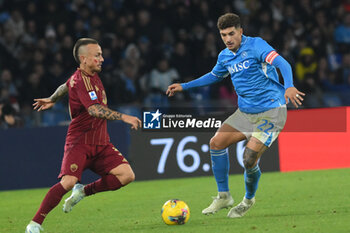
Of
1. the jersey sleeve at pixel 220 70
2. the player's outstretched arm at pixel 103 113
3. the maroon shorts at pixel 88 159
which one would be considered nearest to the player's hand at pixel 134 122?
the player's outstretched arm at pixel 103 113

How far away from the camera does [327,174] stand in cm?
1210

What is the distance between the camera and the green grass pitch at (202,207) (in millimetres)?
7398

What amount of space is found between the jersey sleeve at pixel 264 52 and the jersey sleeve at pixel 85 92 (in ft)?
6.00

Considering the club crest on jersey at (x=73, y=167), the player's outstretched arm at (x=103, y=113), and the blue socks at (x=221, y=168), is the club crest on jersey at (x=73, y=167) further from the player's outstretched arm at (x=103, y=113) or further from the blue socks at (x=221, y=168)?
the blue socks at (x=221, y=168)

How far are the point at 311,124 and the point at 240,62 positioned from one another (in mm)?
5330

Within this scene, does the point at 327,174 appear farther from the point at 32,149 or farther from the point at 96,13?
the point at 96,13

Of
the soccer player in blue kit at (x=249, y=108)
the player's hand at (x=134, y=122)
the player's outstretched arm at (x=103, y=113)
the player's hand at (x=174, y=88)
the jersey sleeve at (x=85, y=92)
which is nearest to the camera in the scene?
the player's hand at (x=134, y=122)

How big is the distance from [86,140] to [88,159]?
0.66 ft

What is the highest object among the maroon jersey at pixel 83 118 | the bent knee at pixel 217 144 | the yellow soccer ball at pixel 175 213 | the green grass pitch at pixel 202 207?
the maroon jersey at pixel 83 118

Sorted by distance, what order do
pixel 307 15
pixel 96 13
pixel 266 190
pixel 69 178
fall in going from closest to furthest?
1. pixel 69 178
2. pixel 266 190
3. pixel 96 13
4. pixel 307 15

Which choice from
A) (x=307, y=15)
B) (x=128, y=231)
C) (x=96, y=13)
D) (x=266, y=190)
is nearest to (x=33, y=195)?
(x=266, y=190)

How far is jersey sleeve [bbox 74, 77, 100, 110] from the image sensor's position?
23.8ft

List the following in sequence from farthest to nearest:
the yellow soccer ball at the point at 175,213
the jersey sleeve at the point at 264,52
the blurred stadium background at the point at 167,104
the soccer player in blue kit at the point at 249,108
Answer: the blurred stadium background at the point at 167,104
the soccer player in blue kit at the point at 249,108
the jersey sleeve at the point at 264,52
the yellow soccer ball at the point at 175,213

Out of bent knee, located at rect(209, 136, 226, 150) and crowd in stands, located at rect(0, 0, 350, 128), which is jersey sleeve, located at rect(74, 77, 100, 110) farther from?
crowd in stands, located at rect(0, 0, 350, 128)
